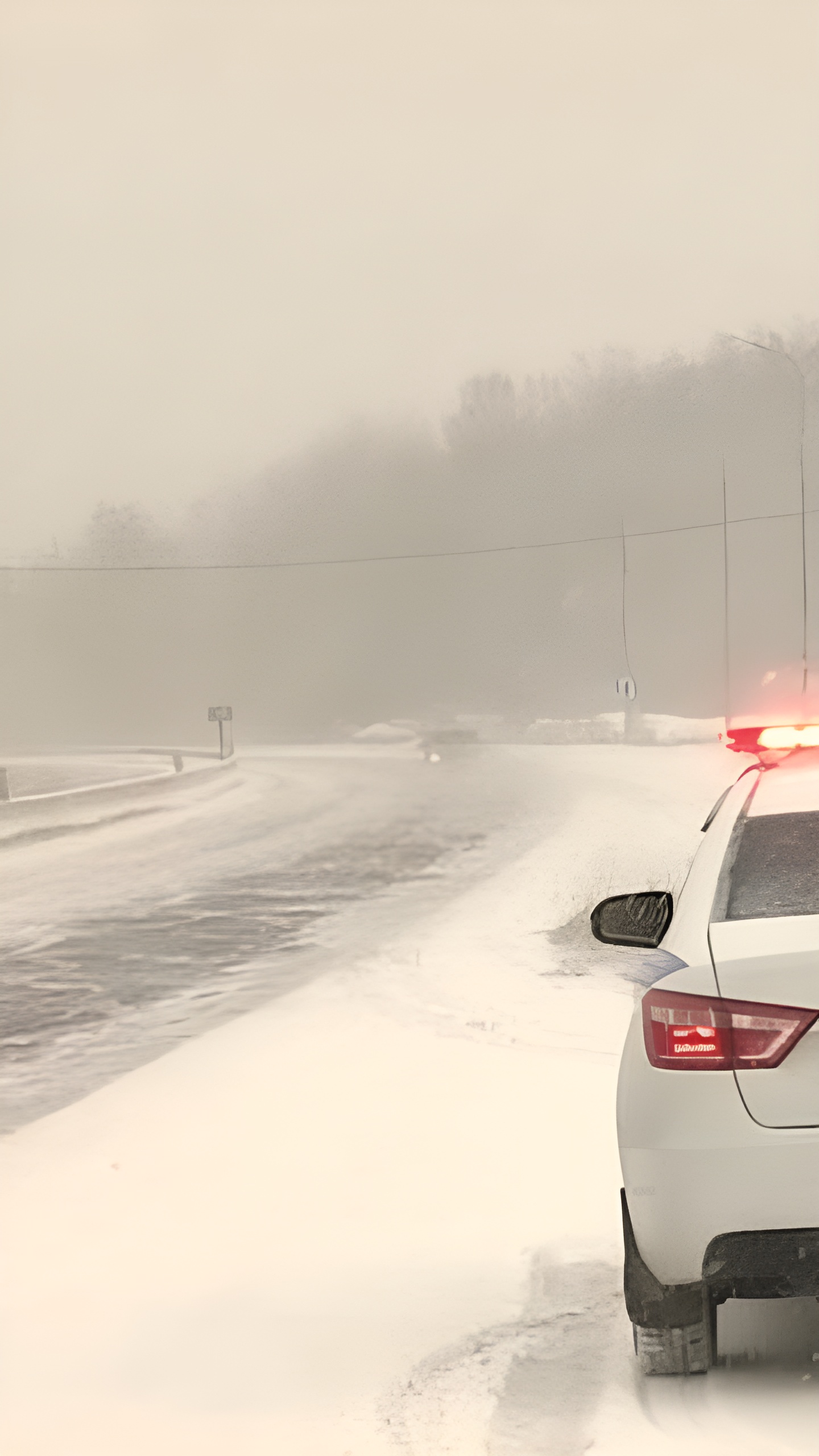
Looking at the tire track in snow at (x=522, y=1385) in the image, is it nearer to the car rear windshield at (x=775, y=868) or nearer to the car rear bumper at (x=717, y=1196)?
the car rear bumper at (x=717, y=1196)

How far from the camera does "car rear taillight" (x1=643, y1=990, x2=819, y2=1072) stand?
3447 millimetres

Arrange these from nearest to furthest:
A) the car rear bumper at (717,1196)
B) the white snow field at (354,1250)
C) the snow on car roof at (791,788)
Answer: the car rear bumper at (717,1196) < the white snow field at (354,1250) < the snow on car roof at (791,788)

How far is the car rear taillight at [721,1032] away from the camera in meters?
3.45

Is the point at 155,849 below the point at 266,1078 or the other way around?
below

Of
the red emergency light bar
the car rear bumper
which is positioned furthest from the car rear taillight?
the red emergency light bar

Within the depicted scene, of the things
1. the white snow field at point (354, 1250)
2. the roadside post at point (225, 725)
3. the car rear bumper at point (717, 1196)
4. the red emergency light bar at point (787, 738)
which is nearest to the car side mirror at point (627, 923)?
the red emergency light bar at point (787, 738)

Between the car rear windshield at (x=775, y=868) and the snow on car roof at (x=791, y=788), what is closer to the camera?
the car rear windshield at (x=775, y=868)

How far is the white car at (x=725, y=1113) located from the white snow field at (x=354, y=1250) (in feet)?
1.38

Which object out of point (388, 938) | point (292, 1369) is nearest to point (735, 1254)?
point (292, 1369)

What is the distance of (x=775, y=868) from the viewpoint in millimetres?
3961

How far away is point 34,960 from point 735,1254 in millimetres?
11163

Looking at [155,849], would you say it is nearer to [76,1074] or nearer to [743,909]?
[76,1074]

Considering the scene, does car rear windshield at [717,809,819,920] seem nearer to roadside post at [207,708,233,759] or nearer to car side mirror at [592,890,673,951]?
car side mirror at [592,890,673,951]

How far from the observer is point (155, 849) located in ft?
85.7
